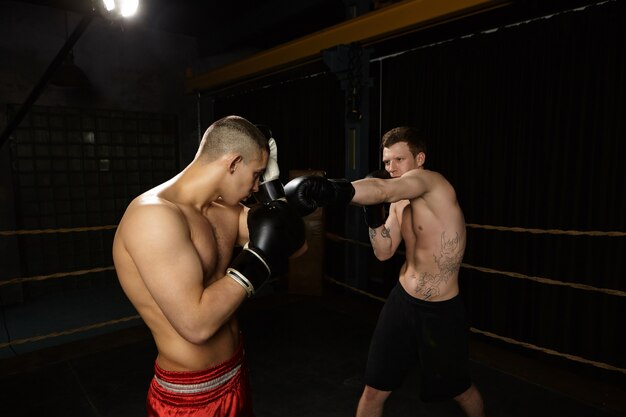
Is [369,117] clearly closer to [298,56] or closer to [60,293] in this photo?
[298,56]

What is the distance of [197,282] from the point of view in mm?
1108

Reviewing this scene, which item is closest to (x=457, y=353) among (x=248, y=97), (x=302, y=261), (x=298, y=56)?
(x=302, y=261)

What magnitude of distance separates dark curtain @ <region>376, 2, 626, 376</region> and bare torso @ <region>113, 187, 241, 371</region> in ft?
9.26

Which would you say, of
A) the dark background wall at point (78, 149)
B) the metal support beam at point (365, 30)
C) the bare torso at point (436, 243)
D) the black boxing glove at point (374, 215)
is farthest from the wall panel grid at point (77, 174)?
the bare torso at point (436, 243)

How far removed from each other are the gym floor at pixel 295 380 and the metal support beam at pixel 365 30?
2.63 metres

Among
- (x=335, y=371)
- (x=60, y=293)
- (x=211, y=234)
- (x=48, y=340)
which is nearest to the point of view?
(x=211, y=234)

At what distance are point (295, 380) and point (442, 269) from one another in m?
1.44

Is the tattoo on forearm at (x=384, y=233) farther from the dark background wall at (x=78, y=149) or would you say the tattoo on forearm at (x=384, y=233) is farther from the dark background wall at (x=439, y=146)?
the dark background wall at (x=78, y=149)

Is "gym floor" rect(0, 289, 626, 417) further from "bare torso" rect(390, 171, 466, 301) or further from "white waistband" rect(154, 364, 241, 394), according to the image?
"white waistband" rect(154, 364, 241, 394)

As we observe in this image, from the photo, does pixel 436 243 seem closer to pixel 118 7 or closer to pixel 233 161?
pixel 233 161

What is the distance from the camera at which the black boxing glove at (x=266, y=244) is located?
3.87 feet

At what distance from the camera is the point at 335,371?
299 centimetres

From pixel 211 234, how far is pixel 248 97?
5.45 m

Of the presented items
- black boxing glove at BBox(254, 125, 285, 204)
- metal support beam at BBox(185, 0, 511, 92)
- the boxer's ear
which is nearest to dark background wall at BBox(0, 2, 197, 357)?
metal support beam at BBox(185, 0, 511, 92)
